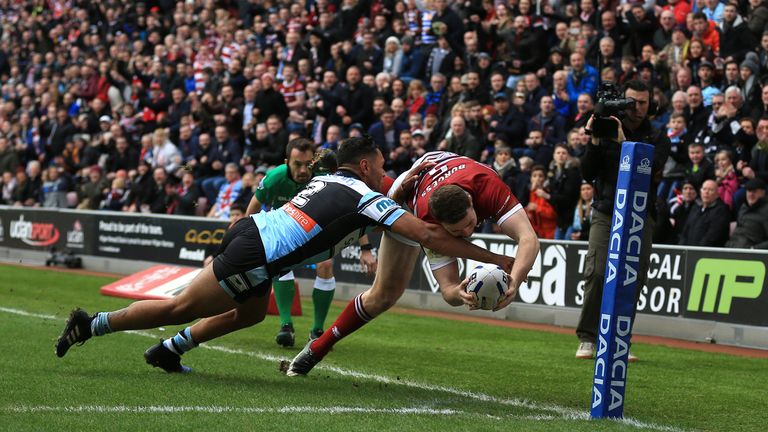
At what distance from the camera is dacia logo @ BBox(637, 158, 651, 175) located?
6.86 m

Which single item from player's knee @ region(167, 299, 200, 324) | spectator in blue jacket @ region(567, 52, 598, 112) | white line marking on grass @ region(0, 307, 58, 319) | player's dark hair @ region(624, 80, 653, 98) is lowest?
white line marking on grass @ region(0, 307, 58, 319)

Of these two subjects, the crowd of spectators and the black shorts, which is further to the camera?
the crowd of spectators

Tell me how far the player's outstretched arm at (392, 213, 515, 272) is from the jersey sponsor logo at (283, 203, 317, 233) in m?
0.66

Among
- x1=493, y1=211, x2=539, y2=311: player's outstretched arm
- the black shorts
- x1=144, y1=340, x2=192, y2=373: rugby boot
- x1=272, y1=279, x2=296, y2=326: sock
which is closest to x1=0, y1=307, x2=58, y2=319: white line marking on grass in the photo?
x1=272, y1=279, x2=296, y2=326: sock

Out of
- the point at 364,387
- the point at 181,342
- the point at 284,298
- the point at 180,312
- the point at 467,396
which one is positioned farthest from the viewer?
the point at 284,298

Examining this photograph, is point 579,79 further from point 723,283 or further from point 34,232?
point 34,232

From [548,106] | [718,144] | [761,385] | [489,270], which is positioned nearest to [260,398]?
[489,270]

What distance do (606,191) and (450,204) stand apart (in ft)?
11.5

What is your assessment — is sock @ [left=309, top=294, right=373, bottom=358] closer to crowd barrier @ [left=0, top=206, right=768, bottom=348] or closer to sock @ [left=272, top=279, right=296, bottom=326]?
sock @ [left=272, top=279, right=296, bottom=326]

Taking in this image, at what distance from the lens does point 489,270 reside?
22.9ft

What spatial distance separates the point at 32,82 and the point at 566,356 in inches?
1098

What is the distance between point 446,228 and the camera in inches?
292

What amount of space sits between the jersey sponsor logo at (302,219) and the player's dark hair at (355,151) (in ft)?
1.93

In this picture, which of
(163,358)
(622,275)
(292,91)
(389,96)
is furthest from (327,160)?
(292,91)
